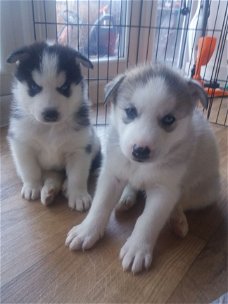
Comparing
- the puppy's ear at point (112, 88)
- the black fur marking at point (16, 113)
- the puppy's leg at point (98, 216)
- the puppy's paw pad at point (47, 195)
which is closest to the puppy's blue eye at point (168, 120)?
the puppy's ear at point (112, 88)

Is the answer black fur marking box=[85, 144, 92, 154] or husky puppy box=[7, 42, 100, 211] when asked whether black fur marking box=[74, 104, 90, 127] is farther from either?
black fur marking box=[85, 144, 92, 154]

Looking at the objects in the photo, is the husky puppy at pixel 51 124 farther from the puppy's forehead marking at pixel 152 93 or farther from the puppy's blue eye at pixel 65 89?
the puppy's forehead marking at pixel 152 93

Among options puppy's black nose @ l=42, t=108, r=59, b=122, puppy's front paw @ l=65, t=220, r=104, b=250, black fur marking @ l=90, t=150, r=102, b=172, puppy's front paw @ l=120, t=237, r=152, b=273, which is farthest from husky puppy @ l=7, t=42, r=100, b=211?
puppy's front paw @ l=120, t=237, r=152, b=273

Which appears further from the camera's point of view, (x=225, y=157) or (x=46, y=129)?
(x=225, y=157)

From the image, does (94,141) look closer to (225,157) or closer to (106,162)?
(106,162)

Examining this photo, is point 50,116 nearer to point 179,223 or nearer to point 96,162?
point 96,162

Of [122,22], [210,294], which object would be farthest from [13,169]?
[122,22]
